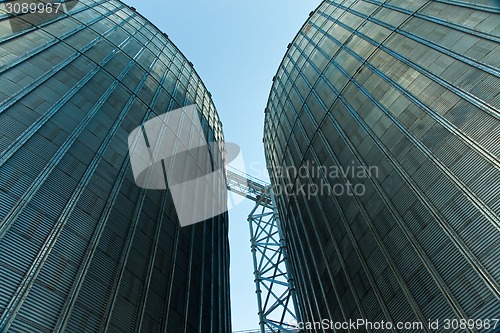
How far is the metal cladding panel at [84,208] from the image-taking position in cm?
1292

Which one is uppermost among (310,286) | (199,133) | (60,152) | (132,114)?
(199,133)

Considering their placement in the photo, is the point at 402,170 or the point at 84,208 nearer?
the point at 84,208

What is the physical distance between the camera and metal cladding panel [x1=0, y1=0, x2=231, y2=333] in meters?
12.9

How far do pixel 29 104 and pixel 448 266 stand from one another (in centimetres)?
1651

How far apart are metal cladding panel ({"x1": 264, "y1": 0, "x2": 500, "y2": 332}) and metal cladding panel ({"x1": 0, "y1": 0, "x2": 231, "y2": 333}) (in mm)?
6929

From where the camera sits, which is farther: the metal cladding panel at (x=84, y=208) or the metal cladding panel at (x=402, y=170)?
the metal cladding panel at (x=402, y=170)

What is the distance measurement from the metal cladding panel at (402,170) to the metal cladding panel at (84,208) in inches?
273

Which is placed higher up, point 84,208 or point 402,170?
point 402,170

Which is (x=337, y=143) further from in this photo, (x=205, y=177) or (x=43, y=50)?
(x=43, y=50)

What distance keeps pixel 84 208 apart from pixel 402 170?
12.2 meters

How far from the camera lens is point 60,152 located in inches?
661

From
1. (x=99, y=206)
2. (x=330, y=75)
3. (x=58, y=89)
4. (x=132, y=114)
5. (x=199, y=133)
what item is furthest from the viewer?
(x=199, y=133)

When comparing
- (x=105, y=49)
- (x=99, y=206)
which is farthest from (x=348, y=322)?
(x=105, y=49)

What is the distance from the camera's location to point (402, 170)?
16.6 meters
